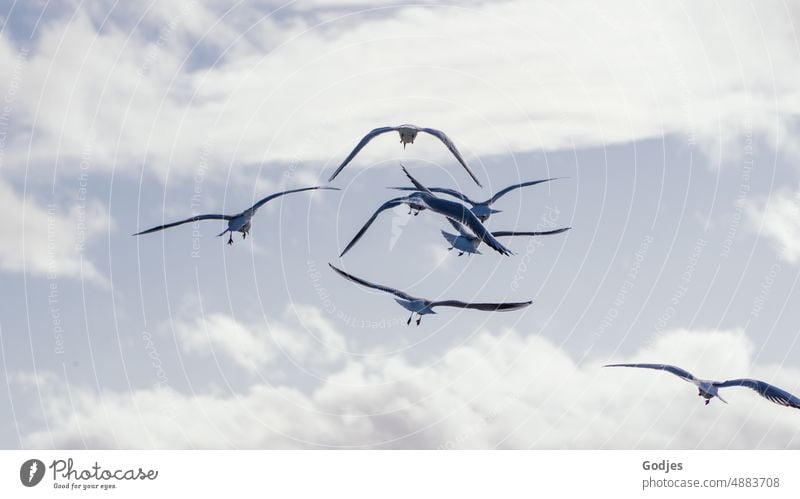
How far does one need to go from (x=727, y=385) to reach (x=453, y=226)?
16.1 metres

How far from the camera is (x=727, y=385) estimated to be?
193 ft

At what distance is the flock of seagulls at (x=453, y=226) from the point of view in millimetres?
49656

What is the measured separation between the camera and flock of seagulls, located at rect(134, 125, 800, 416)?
1955 inches

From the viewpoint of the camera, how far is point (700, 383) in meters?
60.3

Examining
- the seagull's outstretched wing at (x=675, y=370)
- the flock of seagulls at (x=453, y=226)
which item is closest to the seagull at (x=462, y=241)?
the flock of seagulls at (x=453, y=226)

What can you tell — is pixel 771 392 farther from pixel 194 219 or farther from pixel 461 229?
pixel 194 219

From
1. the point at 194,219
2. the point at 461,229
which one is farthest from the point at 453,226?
the point at 194,219

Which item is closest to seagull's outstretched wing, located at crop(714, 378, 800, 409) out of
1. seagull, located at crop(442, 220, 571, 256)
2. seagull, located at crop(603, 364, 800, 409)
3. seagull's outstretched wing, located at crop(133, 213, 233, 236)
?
seagull, located at crop(603, 364, 800, 409)

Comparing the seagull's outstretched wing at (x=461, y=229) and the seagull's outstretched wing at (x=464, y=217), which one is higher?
the seagull's outstretched wing at (x=461, y=229)

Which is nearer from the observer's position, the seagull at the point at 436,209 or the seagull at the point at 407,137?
the seagull at the point at 436,209

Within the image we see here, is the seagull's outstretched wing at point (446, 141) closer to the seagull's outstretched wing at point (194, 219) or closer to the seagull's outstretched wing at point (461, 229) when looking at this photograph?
the seagull's outstretched wing at point (461, 229)

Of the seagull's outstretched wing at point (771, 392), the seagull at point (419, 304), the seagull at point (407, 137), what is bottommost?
the seagull at point (419, 304)

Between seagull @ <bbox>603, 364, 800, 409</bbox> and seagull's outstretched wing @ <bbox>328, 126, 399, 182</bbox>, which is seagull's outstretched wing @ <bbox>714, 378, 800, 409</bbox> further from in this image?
seagull's outstretched wing @ <bbox>328, 126, 399, 182</bbox>
